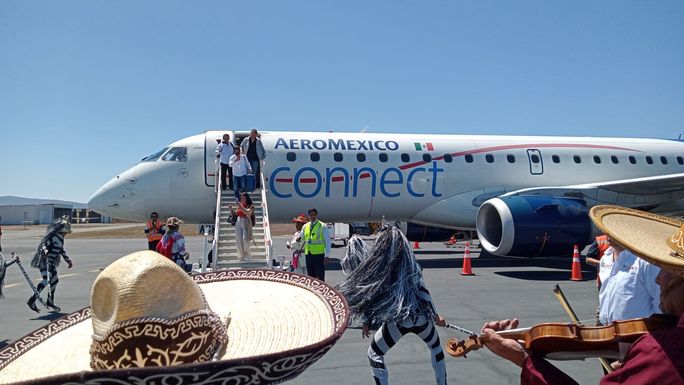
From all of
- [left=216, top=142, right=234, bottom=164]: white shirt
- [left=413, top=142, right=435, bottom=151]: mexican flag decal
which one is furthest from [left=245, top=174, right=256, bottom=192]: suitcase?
[left=413, top=142, right=435, bottom=151]: mexican flag decal

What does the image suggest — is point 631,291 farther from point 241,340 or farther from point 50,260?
point 50,260

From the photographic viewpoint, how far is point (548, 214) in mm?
11883

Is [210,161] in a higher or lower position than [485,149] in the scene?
lower

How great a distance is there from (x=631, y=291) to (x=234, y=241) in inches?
285

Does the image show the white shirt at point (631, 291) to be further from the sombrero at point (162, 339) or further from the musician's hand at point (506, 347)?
the sombrero at point (162, 339)

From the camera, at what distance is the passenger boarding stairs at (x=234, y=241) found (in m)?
8.50

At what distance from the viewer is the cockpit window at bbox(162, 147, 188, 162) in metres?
12.1

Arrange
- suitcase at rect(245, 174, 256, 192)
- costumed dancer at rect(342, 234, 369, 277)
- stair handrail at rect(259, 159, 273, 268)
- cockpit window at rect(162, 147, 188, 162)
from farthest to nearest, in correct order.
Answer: cockpit window at rect(162, 147, 188, 162), suitcase at rect(245, 174, 256, 192), stair handrail at rect(259, 159, 273, 268), costumed dancer at rect(342, 234, 369, 277)

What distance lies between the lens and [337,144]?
13.1 metres

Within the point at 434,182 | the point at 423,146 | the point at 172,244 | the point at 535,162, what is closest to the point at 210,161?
the point at 172,244

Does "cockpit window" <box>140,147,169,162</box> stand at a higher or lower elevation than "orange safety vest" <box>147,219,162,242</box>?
higher

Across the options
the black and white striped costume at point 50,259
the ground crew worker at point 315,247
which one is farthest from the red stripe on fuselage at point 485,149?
the black and white striped costume at point 50,259

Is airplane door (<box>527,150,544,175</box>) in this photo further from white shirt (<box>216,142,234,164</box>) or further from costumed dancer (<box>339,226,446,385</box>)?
costumed dancer (<box>339,226,446,385</box>)

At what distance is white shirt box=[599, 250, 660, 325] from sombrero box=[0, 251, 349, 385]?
7.93ft
